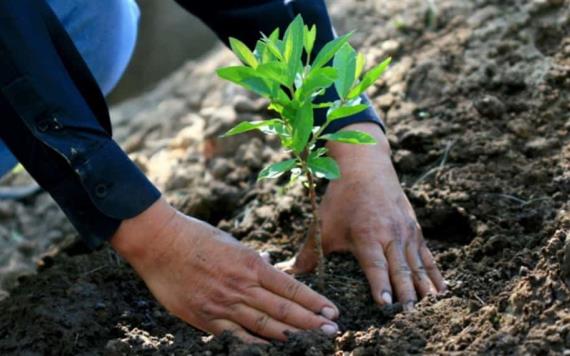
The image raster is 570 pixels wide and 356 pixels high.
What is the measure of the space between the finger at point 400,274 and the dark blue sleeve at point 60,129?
0.51m

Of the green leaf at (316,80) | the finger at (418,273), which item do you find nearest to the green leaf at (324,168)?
the green leaf at (316,80)

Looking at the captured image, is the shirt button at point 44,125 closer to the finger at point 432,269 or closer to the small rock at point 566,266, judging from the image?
the finger at point 432,269

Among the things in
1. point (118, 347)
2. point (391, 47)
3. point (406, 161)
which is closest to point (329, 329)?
point (118, 347)

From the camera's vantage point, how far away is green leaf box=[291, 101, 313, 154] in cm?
166

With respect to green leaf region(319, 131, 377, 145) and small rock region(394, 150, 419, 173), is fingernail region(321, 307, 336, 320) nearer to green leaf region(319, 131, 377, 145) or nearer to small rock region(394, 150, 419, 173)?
green leaf region(319, 131, 377, 145)

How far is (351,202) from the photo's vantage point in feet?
6.66

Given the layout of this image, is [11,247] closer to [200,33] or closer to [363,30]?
[363,30]

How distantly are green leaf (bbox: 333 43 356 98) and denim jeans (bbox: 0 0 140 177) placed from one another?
833 millimetres

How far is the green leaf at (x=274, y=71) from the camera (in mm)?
1641

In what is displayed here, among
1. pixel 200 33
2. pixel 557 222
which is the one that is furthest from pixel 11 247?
pixel 200 33

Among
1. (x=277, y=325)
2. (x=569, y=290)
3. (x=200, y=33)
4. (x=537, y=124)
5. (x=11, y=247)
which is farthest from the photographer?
(x=200, y=33)

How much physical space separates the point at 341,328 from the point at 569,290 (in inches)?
17.2

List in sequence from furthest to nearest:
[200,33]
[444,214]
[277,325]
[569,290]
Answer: [200,33]
[444,214]
[277,325]
[569,290]

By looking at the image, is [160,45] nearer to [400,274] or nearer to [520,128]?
[520,128]
